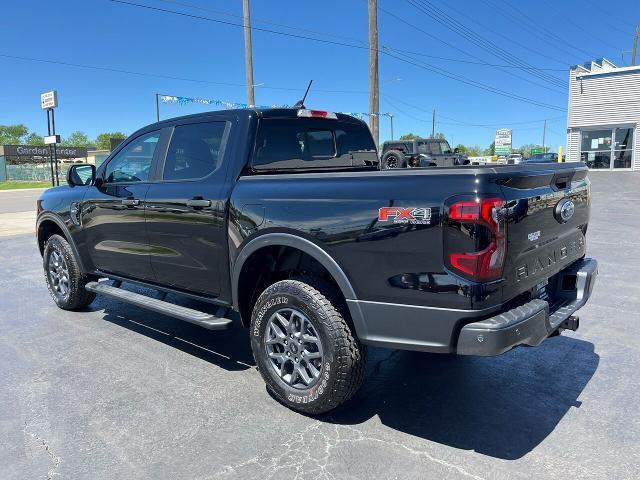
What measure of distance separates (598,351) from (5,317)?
5.81m

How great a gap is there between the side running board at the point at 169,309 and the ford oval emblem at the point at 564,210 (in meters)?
2.32

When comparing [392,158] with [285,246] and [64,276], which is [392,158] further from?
[285,246]

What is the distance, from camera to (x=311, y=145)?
176 inches

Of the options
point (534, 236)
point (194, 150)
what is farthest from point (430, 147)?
point (534, 236)

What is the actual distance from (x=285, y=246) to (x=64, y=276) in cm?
347

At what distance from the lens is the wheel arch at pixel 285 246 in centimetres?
310

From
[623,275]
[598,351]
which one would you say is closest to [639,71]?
[623,275]

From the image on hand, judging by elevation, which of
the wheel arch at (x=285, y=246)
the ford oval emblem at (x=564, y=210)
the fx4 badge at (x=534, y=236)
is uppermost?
the ford oval emblem at (x=564, y=210)

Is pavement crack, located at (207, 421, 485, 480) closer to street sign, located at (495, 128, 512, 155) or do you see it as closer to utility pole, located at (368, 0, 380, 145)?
utility pole, located at (368, 0, 380, 145)

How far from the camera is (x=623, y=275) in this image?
686 cm

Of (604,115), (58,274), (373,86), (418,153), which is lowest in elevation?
(58,274)

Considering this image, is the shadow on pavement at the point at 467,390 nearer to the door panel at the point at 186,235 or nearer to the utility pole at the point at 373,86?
the door panel at the point at 186,235

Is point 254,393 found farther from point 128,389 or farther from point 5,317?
point 5,317

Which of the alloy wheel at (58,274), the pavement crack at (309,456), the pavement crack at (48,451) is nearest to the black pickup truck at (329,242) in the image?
the pavement crack at (309,456)
